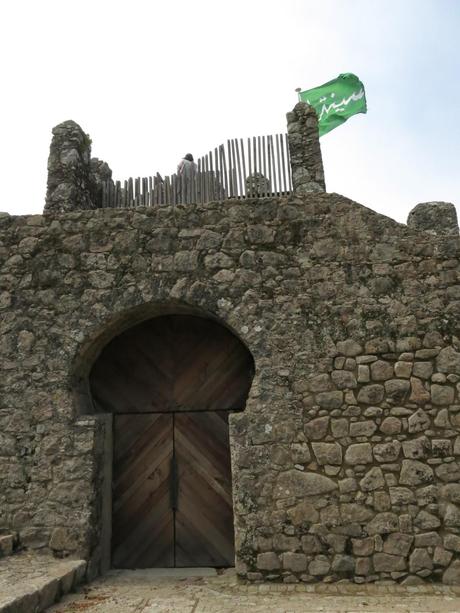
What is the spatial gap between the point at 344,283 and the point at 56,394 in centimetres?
309

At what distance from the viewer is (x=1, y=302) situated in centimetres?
486

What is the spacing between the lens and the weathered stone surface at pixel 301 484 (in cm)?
409

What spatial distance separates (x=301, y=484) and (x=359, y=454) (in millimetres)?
592

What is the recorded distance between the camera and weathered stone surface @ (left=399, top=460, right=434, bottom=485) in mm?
4043

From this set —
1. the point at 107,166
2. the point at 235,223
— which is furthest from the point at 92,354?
the point at 107,166

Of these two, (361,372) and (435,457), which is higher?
(361,372)

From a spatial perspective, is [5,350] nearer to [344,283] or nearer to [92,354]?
[92,354]

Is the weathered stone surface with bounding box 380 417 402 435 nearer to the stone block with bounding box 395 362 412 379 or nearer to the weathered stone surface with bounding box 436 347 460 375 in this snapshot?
the stone block with bounding box 395 362 412 379

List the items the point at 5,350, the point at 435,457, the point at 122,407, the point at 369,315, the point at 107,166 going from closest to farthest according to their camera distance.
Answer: the point at 435,457
the point at 369,315
the point at 5,350
the point at 122,407
the point at 107,166

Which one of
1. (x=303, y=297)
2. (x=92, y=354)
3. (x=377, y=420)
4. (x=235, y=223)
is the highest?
(x=235, y=223)

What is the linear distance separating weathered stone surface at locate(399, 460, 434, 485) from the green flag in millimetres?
6453

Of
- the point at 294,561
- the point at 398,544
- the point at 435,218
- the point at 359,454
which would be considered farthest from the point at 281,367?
the point at 435,218

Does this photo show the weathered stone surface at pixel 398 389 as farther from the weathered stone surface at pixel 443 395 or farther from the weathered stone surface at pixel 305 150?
the weathered stone surface at pixel 305 150

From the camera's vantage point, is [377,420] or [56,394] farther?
[56,394]
